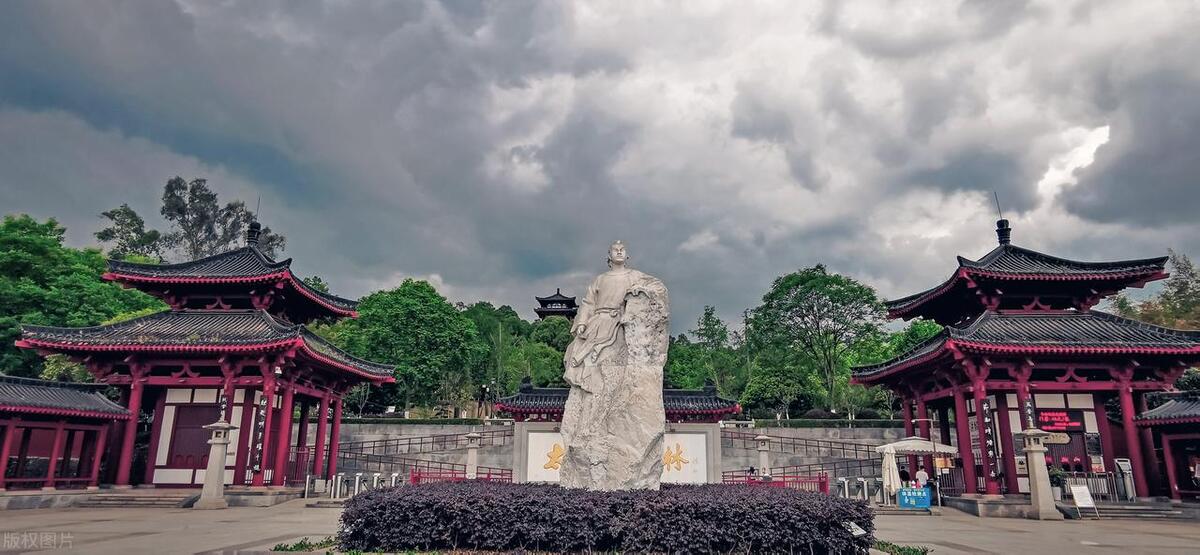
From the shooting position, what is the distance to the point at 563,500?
29.3ft

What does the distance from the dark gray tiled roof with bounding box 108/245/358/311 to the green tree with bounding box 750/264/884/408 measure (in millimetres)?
30447

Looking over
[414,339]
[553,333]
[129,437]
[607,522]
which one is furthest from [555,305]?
[607,522]

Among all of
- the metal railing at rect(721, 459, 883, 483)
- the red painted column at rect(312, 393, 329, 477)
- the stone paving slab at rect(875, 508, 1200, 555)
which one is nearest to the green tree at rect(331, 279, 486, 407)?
the red painted column at rect(312, 393, 329, 477)

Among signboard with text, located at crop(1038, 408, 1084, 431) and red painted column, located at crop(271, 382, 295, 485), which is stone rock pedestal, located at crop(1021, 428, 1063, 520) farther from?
red painted column, located at crop(271, 382, 295, 485)

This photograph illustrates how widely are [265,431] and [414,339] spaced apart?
860 inches

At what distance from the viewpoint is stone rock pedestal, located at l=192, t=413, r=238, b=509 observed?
60.5 ft

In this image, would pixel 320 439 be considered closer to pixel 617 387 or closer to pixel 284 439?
pixel 284 439

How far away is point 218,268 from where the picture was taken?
2412cm

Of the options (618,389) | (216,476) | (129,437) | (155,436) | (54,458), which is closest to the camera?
(618,389)

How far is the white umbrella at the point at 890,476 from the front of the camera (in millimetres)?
20266

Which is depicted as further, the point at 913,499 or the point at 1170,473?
the point at 1170,473

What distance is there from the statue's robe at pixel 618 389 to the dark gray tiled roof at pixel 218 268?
1555 cm

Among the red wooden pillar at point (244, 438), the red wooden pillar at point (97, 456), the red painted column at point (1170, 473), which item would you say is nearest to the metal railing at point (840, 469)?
the red painted column at point (1170, 473)

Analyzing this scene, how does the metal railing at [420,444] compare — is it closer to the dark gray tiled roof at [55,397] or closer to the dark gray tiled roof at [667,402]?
the dark gray tiled roof at [667,402]
